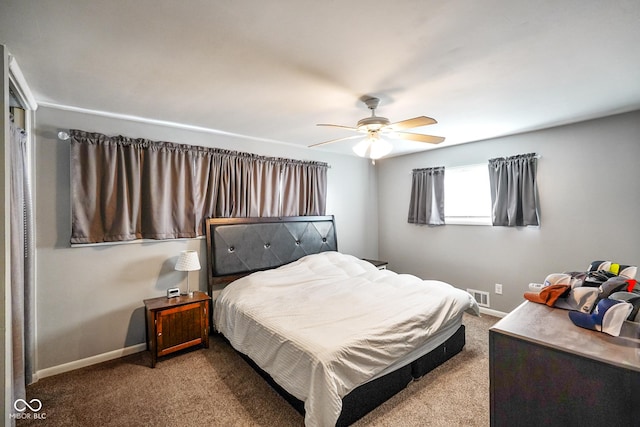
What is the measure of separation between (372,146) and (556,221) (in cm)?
250

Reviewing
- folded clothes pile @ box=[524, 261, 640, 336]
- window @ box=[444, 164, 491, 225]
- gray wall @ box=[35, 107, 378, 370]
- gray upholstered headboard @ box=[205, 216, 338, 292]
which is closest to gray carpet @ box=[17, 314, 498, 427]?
gray wall @ box=[35, 107, 378, 370]

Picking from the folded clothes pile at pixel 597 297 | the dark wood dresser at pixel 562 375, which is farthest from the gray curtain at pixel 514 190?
the dark wood dresser at pixel 562 375

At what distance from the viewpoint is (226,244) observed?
321cm

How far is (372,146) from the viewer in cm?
249

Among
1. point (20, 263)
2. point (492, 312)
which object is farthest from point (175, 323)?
point (492, 312)

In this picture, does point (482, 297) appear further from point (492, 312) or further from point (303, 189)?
point (303, 189)

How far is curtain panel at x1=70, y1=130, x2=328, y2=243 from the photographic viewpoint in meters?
2.54

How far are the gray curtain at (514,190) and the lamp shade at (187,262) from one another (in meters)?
3.74

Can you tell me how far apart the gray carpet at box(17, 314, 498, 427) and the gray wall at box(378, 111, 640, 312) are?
1431 millimetres

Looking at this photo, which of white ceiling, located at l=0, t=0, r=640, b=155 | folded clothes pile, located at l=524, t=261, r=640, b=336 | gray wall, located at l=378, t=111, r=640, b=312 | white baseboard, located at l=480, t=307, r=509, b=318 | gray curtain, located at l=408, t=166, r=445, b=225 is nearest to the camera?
folded clothes pile, located at l=524, t=261, r=640, b=336

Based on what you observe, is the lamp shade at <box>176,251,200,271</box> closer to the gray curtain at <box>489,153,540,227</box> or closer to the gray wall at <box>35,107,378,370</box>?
the gray wall at <box>35,107,378,370</box>

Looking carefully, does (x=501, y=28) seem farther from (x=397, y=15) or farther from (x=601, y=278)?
(x=601, y=278)

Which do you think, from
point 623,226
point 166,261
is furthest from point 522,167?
point 166,261

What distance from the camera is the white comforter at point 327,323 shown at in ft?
5.45
